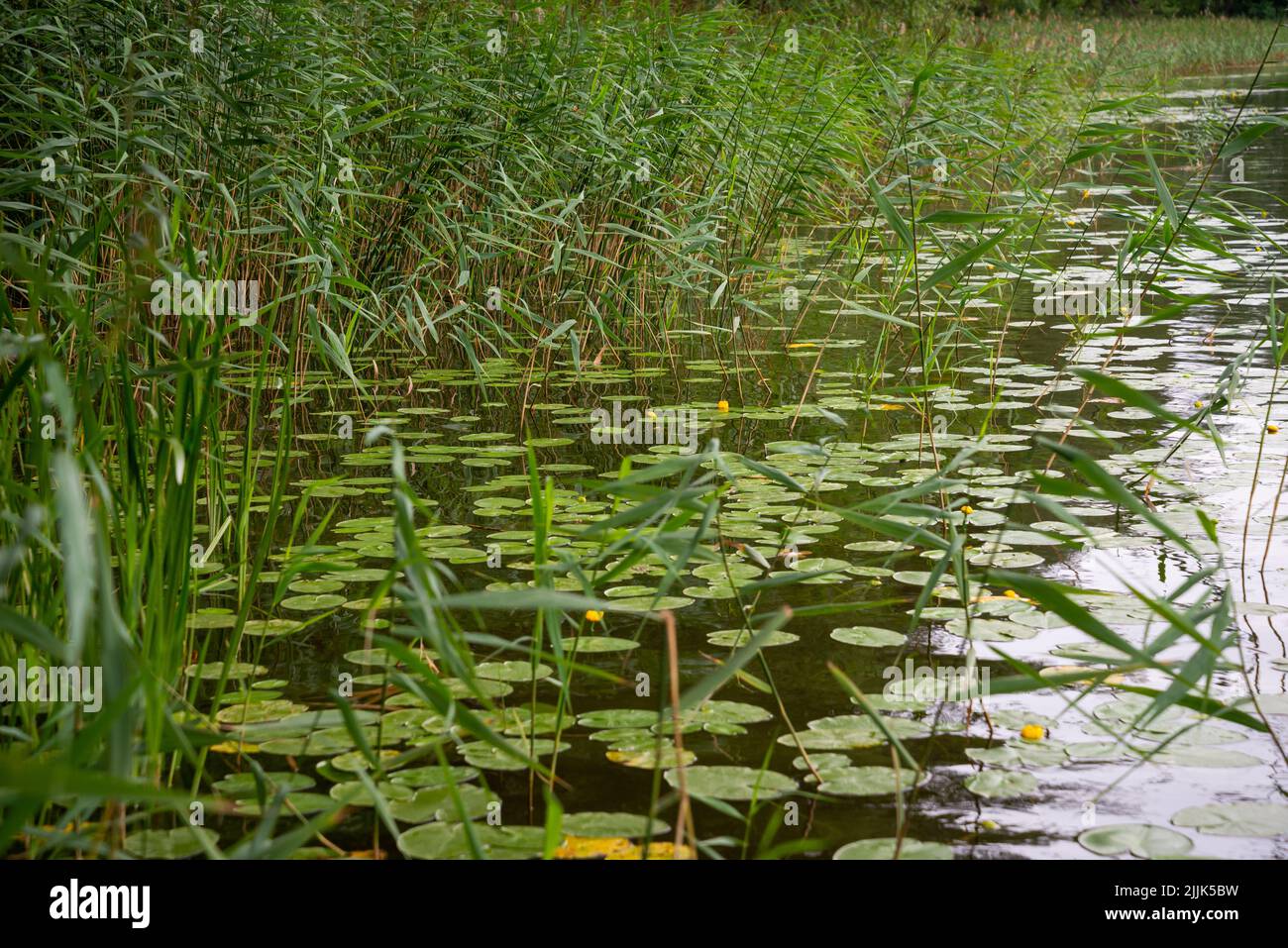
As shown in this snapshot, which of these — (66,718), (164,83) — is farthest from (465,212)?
(66,718)

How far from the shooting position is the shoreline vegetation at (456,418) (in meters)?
1.77

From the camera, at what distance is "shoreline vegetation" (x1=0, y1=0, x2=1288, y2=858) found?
1.77 metres

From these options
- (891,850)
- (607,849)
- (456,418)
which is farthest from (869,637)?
(456,418)

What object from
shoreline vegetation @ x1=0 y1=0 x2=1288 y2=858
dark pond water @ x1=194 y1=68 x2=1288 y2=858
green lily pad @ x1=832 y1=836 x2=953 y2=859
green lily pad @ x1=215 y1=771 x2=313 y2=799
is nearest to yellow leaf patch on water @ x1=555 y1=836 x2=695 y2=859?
shoreline vegetation @ x1=0 y1=0 x2=1288 y2=858

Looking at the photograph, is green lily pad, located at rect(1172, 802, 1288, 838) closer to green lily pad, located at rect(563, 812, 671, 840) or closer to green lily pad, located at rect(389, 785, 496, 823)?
green lily pad, located at rect(563, 812, 671, 840)

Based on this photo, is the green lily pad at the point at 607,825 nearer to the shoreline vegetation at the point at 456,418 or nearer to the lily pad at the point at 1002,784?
the shoreline vegetation at the point at 456,418

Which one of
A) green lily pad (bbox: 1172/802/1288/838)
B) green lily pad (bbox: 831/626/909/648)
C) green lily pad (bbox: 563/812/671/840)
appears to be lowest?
green lily pad (bbox: 563/812/671/840)

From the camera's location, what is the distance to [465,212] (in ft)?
15.5

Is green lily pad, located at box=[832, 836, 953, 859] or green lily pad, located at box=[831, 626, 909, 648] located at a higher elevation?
green lily pad, located at box=[831, 626, 909, 648]

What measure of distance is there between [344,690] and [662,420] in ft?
6.61

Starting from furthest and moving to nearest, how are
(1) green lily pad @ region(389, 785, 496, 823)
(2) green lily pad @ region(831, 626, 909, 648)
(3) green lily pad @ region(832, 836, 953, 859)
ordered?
(2) green lily pad @ region(831, 626, 909, 648) < (1) green lily pad @ region(389, 785, 496, 823) < (3) green lily pad @ region(832, 836, 953, 859)

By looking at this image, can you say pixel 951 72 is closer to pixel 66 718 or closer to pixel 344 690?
pixel 344 690

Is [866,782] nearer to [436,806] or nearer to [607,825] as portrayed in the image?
[607,825]

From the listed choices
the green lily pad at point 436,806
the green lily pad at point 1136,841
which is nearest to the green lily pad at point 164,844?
→ the green lily pad at point 436,806
